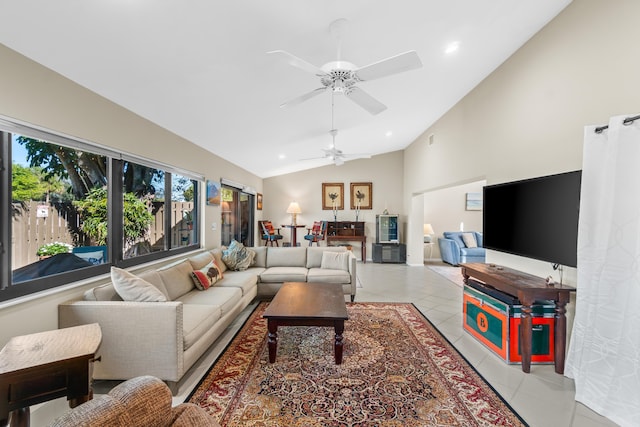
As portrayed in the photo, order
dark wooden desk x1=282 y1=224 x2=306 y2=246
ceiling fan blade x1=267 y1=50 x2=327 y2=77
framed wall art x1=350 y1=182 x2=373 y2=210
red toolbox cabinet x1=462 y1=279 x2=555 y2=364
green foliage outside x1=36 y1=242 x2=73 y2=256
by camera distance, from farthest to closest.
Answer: framed wall art x1=350 y1=182 x2=373 y2=210 < dark wooden desk x1=282 y1=224 x2=306 y2=246 < red toolbox cabinet x1=462 y1=279 x2=555 y2=364 < green foliage outside x1=36 y1=242 x2=73 y2=256 < ceiling fan blade x1=267 y1=50 x2=327 y2=77

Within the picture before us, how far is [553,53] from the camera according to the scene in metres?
2.62

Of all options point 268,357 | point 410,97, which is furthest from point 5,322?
point 410,97

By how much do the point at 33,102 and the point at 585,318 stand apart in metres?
4.21

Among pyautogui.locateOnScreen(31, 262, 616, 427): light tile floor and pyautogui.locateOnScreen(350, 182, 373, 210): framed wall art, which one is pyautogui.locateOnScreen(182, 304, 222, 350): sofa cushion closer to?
pyautogui.locateOnScreen(31, 262, 616, 427): light tile floor

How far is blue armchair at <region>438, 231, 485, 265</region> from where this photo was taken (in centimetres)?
691

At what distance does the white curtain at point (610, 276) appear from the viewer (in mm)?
1732

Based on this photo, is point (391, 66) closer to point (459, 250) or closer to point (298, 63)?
point (298, 63)

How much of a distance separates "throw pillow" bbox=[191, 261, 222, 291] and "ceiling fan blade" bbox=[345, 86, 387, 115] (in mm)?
2649

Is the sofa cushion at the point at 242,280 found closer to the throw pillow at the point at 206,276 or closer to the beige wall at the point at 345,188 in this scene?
the throw pillow at the point at 206,276

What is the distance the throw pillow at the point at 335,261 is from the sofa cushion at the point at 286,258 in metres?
0.37

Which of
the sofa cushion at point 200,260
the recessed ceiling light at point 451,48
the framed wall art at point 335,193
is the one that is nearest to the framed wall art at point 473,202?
the framed wall art at point 335,193

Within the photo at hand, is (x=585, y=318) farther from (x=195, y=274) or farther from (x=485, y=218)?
(x=195, y=274)

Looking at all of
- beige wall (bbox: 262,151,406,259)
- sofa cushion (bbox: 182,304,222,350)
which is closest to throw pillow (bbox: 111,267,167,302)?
sofa cushion (bbox: 182,304,222,350)

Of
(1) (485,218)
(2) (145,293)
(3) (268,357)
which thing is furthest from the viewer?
(1) (485,218)
